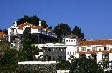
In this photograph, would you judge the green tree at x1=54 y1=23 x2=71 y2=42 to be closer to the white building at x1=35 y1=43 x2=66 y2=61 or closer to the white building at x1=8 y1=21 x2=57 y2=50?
the white building at x1=8 y1=21 x2=57 y2=50

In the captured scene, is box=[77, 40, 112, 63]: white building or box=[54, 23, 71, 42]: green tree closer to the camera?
box=[77, 40, 112, 63]: white building

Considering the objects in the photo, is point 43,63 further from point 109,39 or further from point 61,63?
point 109,39

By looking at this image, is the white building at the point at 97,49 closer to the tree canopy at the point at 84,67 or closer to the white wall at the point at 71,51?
the white wall at the point at 71,51

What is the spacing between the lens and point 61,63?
5875 centimetres

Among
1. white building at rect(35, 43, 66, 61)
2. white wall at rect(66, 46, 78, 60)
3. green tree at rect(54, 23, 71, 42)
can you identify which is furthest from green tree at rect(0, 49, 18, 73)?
green tree at rect(54, 23, 71, 42)

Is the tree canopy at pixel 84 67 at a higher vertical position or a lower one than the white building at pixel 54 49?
lower

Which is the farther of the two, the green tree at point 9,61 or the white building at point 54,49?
the white building at point 54,49

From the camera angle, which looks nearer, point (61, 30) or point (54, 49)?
point (54, 49)

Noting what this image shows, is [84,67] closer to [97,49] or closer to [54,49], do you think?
[97,49]

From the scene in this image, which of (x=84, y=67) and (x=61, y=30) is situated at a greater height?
(x=61, y=30)

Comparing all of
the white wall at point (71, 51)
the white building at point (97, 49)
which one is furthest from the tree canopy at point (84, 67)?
the white wall at point (71, 51)

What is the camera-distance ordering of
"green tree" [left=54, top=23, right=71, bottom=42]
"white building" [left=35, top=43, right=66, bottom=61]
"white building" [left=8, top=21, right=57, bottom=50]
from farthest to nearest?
"green tree" [left=54, top=23, right=71, bottom=42]
"white building" [left=8, top=21, right=57, bottom=50]
"white building" [left=35, top=43, right=66, bottom=61]

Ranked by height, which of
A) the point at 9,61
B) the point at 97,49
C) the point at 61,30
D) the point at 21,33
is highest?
the point at 61,30

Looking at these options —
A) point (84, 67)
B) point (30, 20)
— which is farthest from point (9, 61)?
point (30, 20)
